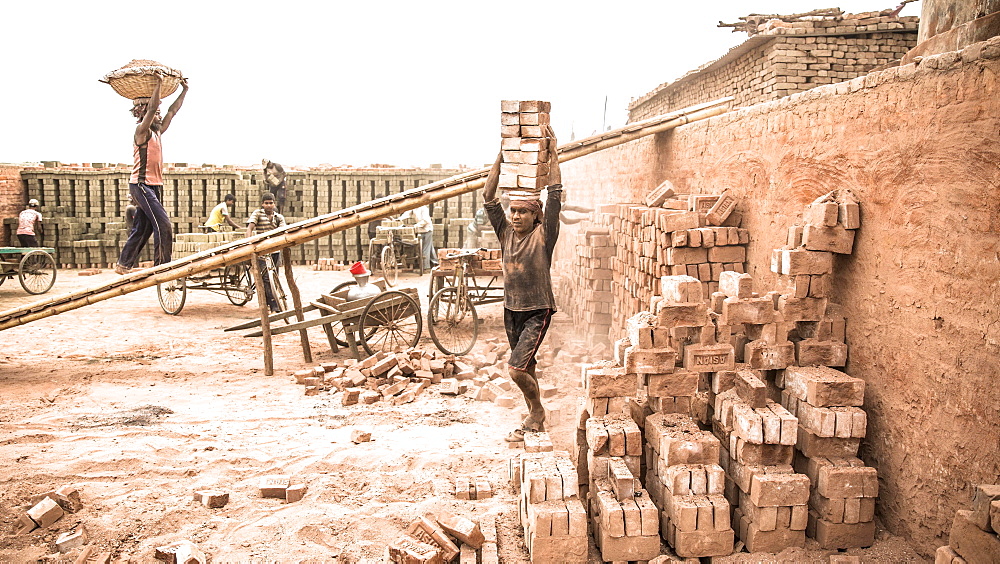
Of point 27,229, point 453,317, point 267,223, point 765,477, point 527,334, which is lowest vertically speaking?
point 765,477

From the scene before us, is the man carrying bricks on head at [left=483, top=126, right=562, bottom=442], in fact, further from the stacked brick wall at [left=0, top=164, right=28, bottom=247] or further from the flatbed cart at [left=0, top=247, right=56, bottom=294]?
the stacked brick wall at [left=0, top=164, right=28, bottom=247]

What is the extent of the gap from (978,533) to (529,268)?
3573 mm

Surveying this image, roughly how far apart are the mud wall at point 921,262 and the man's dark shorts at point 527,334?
219cm

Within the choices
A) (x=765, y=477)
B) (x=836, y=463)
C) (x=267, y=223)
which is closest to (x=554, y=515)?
(x=765, y=477)

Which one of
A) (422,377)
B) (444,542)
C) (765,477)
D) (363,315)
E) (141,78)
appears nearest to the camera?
(765,477)

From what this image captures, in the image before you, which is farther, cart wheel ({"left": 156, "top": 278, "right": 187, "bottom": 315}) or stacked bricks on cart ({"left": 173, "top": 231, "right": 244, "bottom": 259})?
stacked bricks on cart ({"left": 173, "top": 231, "right": 244, "bottom": 259})

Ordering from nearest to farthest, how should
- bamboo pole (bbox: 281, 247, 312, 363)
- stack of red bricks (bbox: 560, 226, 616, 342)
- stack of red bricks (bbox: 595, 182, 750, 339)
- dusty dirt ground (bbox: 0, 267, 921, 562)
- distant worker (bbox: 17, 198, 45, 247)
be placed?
dusty dirt ground (bbox: 0, 267, 921, 562)
stack of red bricks (bbox: 595, 182, 750, 339)
stack of red bricks (bbox: 560, 226, 616, 342)
bamboo pole (bbox: 281, 247, 312, 363)
distant worker (bbox: 17, 198, 45, 247)

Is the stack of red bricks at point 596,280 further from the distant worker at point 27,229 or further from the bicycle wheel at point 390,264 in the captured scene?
the distant worker at point 27,229

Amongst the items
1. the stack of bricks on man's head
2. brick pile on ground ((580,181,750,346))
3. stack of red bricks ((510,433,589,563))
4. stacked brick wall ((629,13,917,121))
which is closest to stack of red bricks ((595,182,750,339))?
brick pile on ground ((580,181,750,346))

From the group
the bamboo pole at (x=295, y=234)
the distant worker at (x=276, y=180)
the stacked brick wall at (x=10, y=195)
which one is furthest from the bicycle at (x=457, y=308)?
the stacked brick wall at (x=10, y=195)

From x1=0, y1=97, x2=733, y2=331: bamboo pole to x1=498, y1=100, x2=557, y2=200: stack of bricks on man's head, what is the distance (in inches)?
96.3

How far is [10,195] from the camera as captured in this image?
1934 centimetres

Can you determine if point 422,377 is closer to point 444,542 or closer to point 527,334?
point 527,334

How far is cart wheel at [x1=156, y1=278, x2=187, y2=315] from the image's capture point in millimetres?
12195
